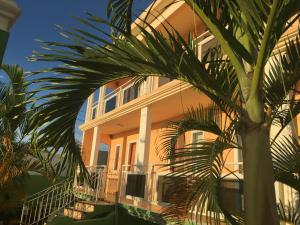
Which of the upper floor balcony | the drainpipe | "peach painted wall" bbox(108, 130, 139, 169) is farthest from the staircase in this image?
the drainpipe

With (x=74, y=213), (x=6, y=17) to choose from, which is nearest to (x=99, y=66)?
(x=6, y=17)

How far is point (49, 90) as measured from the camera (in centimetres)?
221

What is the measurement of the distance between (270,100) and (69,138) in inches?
77.5

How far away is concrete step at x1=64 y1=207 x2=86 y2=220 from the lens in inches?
333

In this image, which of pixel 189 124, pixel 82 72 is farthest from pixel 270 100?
pixel 82 72

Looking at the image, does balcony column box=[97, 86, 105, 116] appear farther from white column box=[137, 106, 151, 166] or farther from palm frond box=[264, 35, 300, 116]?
palm frond box=[264, 35, 300, 116]

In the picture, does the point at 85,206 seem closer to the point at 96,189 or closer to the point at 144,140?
the point at 96,189

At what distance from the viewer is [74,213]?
8.80 m

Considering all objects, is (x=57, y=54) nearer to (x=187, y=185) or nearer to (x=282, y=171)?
(x=187, y=185)

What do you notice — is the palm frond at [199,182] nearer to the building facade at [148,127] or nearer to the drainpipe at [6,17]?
the building facade at [148,127]

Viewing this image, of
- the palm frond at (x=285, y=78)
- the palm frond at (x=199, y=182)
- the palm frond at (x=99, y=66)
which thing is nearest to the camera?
the palm frond at (x=99, y=66)

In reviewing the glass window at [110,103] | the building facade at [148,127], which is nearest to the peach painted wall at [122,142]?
the building facade at [148,127]

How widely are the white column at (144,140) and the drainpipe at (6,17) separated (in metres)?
7.10

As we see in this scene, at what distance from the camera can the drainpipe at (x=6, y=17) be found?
2953 mm
